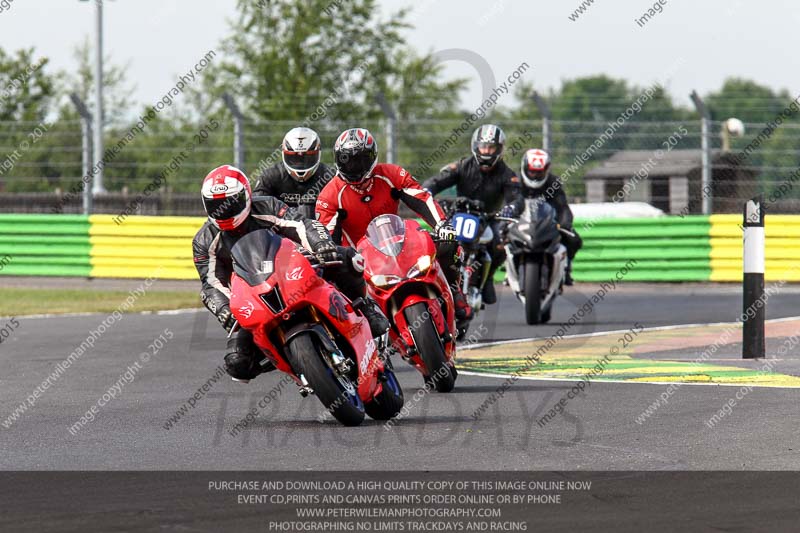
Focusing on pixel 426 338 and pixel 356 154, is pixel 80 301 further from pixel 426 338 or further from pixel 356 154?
pixel 426 338

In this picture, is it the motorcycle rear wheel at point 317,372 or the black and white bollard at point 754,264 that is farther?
the black and white bollard at point 754,264

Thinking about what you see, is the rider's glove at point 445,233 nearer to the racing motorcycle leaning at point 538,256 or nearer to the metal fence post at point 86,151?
the racing motorcycle leaning at point 538,256

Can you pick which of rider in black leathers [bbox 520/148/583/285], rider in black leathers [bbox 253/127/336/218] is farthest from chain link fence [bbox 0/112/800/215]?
rider in black leathers [bbox 253/127/336/218]

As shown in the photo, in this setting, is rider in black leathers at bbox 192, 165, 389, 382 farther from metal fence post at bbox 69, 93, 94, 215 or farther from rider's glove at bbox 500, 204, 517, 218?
metal fence post at bbox 69, 93, 94, 215

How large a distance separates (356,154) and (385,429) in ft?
9.32

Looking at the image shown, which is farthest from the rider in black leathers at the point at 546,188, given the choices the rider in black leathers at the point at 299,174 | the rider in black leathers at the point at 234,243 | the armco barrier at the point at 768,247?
the rider in black leathers at the point at 234,243

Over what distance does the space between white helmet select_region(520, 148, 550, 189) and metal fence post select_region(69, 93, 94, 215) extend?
9.20 meters

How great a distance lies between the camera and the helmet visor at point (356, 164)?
10.3m

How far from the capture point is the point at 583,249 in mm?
21969

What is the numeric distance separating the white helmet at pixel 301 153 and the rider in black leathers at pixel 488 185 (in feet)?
6.51

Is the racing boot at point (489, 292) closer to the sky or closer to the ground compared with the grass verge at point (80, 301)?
closer to the sky

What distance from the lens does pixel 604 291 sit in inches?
827

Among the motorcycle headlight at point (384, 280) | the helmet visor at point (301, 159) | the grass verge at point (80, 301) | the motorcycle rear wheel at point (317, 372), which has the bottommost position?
the grass verge at point (80, 301)
